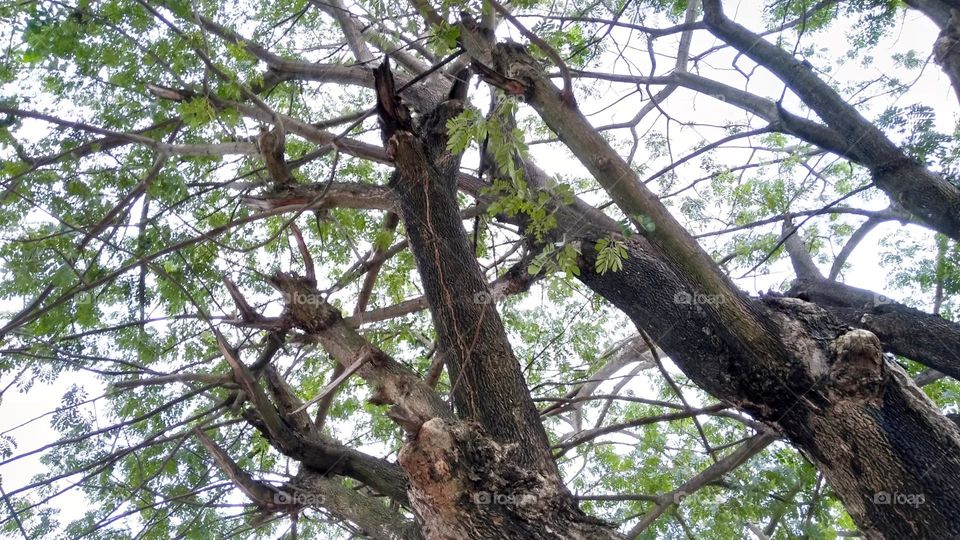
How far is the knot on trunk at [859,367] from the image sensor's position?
2676mm

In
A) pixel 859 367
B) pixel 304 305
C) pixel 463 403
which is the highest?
pixel 304 305

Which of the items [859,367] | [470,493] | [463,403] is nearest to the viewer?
[470,493]

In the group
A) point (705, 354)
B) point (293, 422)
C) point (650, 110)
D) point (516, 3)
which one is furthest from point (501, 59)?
point (650, 110)

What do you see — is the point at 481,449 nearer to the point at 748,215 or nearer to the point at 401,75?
the point at 401,75

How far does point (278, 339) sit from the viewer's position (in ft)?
12.3

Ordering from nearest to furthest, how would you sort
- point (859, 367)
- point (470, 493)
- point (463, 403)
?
point (470, 493), point (859, 367), point (463, 403)

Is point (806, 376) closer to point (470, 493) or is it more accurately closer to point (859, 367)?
point (859, 367)

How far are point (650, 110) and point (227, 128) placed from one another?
9.83 feet

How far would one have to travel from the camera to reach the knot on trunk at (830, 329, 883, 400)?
8.78 ft

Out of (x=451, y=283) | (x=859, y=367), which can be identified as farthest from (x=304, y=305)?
(x=859, y=367)

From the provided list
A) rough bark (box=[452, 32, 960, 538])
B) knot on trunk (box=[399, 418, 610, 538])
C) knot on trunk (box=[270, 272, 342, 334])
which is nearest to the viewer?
knot on trunk (box=[399, 418, 610, 538])

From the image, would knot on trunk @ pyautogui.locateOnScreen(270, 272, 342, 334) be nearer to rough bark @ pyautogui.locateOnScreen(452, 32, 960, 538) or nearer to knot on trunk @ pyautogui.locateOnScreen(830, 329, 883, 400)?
rough bark @ pyautogui.locateOnScreen(452, 32, 960, 538)

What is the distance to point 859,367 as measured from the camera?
8.84 ft


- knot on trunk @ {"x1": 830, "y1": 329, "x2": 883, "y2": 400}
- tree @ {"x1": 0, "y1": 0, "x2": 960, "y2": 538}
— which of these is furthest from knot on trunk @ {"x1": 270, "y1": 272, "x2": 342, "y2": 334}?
knot on trunk @ {"x1": 830, "y1": 329, "x2": 883, "y2": 400}
